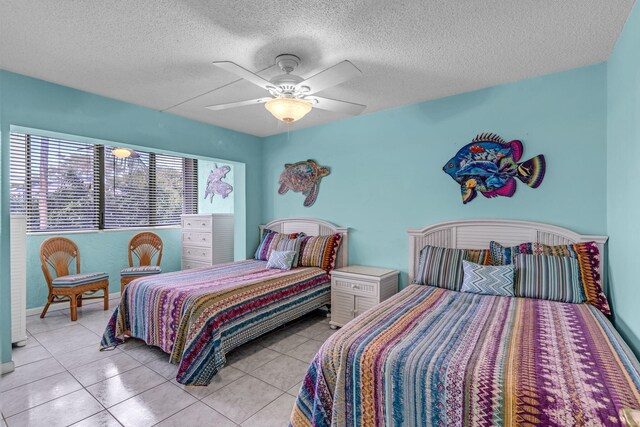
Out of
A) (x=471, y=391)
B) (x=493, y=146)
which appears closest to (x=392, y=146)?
(x=493, y=146)

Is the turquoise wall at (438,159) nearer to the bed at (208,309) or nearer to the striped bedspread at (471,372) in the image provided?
the bed at (208,309)

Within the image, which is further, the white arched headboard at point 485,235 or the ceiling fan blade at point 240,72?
the white arched headboard at point 485,235

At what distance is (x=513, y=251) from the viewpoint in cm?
269

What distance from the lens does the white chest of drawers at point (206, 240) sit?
473 cm

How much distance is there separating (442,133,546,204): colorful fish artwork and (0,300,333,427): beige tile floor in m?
2.15

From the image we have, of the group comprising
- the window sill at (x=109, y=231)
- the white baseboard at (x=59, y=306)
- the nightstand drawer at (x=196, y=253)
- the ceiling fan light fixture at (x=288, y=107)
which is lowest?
the white baseboard at (x=59, y=306)

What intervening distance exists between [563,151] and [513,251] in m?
0.95

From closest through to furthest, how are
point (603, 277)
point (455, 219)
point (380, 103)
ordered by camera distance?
point (603, 277), point (455, 219), point (380, 103)

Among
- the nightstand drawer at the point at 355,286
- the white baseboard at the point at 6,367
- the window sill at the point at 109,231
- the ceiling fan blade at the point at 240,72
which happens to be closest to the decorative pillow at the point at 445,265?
the nightstand drawer at the point at 355,286

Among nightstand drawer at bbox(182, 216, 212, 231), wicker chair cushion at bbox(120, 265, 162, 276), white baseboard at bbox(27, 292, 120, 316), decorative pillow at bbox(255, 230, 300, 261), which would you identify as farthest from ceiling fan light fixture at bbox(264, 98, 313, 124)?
white baseboard at bbox(27, 292, 120, 316)

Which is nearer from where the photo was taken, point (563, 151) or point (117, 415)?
point (117, 415)

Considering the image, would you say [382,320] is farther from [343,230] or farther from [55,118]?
[55,118]

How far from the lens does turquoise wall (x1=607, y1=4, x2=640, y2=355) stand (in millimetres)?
1791

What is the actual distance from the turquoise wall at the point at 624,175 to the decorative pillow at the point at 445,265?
874 mm
